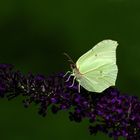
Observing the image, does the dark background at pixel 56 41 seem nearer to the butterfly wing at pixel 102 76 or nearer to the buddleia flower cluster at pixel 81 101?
the butterfly wing at pixel 102 76

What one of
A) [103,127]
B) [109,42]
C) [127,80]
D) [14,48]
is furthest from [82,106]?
[14,48]

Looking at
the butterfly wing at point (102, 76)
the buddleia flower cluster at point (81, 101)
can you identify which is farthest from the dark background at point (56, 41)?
the buddleia flower cluster at point (81, 101)

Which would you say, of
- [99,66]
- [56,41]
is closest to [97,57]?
[99,66]

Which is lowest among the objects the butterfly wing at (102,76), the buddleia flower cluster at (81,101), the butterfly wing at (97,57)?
the buddleia flower cluster at (81,101)

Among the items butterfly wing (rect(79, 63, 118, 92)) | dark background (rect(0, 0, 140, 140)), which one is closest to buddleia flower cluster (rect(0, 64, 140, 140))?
butterfly wing (rect(79, 63, 118, 92))

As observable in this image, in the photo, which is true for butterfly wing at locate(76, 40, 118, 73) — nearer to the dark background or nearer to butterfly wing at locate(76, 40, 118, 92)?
butterfly wing at locate(76, 40, 118, 92)

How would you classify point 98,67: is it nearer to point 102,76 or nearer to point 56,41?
point 102,76

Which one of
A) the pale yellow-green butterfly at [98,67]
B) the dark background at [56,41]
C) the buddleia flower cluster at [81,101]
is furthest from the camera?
the dark background at [56,41]
